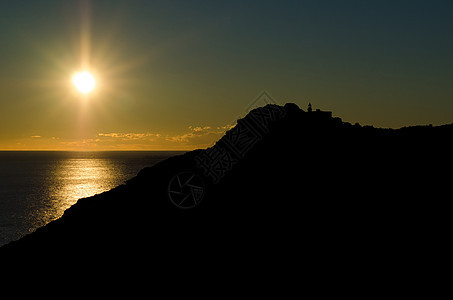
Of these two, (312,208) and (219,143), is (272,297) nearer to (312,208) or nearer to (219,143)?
(312,208)

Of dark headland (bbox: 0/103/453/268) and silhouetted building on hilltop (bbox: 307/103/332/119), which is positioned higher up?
silhouetted building on hilltop (bbox: 307/103/332/119)

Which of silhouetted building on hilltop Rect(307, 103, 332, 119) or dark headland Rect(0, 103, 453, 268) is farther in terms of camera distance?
silhouetted building on hilltop Rect(307, 103, 332, 119)

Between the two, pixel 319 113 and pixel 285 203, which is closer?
pixel 285 203

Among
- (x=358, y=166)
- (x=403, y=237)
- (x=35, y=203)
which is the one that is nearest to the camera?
(x=403, y=237)

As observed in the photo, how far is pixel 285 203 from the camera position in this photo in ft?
81.1

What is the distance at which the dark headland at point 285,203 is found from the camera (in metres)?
21.4

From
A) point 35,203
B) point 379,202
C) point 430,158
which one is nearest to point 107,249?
point 379,202

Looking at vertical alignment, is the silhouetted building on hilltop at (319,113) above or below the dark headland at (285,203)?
above

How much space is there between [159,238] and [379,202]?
16.1 metres

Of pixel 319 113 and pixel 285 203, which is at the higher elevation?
pixel 319 113

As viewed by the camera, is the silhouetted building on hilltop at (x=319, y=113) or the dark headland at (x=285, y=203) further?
the silhouetted building on hilltop at (x=319, y=113)

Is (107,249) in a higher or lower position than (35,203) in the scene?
lower

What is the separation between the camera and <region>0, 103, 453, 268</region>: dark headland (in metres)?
21.4

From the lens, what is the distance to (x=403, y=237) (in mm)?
21016
